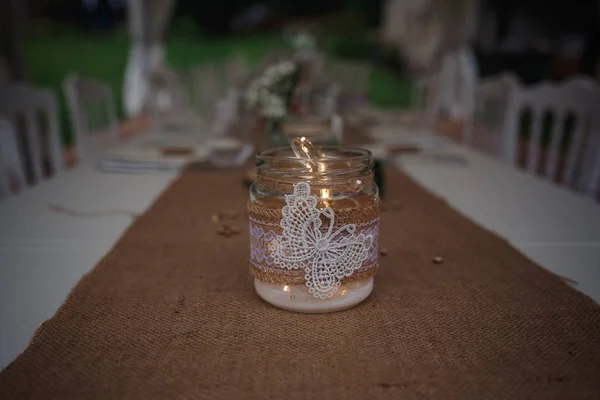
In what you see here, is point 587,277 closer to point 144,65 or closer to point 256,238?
point 256,238

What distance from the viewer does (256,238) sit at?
59cm

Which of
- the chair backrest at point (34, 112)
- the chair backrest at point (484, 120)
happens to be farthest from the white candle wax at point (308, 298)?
the chair backrest at point (484, 120)

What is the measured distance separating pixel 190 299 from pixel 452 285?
1.15 feet

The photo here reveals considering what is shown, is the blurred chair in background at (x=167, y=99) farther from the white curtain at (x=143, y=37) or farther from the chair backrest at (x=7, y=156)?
the white curtain at (x=143, y=37)

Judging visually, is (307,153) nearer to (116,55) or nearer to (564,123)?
(564,123)

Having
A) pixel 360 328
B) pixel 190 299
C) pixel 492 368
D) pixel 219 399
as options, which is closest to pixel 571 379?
pixel 492 368

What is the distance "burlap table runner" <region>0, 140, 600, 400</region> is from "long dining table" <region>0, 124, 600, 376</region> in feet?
0.14

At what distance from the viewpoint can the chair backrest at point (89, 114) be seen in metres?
1.89

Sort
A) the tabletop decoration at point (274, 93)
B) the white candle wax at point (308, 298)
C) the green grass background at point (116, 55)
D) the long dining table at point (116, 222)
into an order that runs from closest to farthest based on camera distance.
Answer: the white candle wax at point (308, 298), the long dining table at point (116, 222), the tabletop decoration at point (274, 93), the green grass background at point (116, 55)

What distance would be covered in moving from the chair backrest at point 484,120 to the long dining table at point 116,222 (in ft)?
2.57

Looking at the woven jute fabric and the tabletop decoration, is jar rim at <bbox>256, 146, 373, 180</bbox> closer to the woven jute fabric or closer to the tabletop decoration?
the woven jute fabric

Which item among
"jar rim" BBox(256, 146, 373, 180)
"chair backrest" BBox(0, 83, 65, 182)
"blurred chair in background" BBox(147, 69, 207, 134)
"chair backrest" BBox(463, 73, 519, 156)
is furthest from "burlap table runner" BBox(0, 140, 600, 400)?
"blurred chair in background" BBox(147, 69, 207, 134)

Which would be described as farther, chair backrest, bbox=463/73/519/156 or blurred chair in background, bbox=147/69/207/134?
blurred chair in background, bbox=147/69/207/134

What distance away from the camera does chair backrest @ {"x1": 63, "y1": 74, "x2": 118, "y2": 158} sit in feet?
6.20
